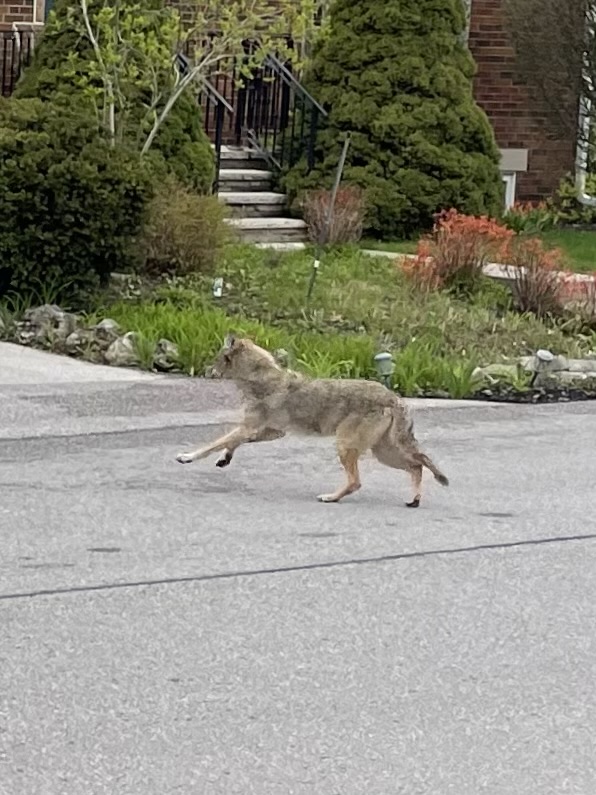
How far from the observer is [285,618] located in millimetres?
6137

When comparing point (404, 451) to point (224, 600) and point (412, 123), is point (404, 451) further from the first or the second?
point (412, 123)

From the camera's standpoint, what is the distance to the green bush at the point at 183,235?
44.3 ft

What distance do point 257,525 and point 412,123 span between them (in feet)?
36.8

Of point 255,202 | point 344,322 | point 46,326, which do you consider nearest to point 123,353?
point 46,326

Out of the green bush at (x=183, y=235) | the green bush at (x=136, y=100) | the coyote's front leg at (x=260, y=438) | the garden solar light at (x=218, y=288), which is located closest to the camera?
the coyote's front leg at (x=260, y=438)

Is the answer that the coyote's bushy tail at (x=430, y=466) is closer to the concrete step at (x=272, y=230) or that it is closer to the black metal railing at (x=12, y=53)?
the concrete step at (x=272, y=230)


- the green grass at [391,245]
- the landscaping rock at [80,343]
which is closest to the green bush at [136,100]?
the green grass at [391,245]

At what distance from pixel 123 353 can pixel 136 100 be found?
4456mm

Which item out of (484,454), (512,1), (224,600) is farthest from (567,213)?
(224,600)

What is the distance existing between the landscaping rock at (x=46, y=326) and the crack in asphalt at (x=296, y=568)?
206 inches

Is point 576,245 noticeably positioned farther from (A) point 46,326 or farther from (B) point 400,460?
(B) point 400,460

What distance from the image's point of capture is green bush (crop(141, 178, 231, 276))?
1350 centimetres

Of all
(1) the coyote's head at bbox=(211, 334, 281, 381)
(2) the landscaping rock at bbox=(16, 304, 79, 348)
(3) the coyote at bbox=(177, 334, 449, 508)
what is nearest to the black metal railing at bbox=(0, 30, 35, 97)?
(2) the landscaping rock at bbox=(16, 304, 79, 348)

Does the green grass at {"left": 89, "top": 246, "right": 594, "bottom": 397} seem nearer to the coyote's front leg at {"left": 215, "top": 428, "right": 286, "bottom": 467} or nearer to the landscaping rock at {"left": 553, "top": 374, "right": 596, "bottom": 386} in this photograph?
the landscaping rock at {"left": 553, "top": 374, "right": 596, "bottom": 386}
